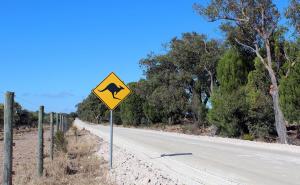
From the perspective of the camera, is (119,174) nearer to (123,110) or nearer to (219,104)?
(219,104)

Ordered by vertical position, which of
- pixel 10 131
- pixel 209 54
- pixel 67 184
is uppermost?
pixel 209 54

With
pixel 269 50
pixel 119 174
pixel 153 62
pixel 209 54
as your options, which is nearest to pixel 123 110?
pixel 153 62

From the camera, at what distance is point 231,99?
42.3 metres

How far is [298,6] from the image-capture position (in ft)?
116

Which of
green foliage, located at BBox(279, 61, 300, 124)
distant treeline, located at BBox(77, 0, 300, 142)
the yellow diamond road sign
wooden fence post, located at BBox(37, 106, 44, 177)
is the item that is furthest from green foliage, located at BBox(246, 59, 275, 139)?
wooden fence post, located at BBox(37, 106, 44, 177)

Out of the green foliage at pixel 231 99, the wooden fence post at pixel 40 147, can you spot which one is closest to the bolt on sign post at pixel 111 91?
the wooden fence post at pixel 40 147

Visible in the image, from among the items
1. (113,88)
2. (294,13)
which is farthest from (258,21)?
(113,88)

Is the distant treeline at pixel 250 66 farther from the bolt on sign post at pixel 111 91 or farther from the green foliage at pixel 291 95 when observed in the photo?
the bolt on sign post at pixel 111 91

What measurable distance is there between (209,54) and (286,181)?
44.7m

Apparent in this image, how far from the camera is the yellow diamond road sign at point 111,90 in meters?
16.2

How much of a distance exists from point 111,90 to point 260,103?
26378 mm

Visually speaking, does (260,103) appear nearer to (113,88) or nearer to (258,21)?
(258,21)

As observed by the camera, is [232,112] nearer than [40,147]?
No

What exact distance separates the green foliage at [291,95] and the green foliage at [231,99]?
696cm
